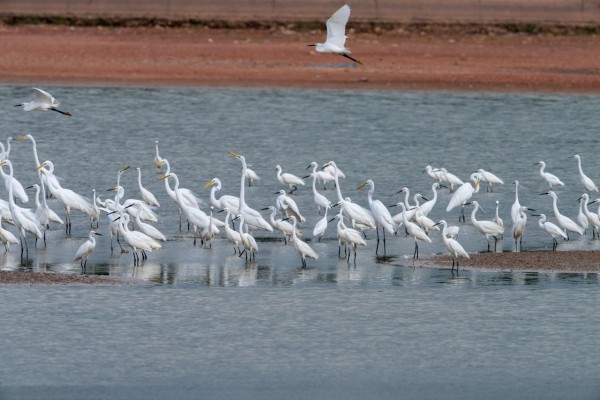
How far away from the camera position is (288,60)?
3484cm

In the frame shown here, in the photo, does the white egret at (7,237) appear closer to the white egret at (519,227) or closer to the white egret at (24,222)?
the white egret at (24,222)

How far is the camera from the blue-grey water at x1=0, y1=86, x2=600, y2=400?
11.9 meters

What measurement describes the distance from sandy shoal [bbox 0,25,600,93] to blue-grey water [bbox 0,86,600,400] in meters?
8.22

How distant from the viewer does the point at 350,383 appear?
38.7 feet

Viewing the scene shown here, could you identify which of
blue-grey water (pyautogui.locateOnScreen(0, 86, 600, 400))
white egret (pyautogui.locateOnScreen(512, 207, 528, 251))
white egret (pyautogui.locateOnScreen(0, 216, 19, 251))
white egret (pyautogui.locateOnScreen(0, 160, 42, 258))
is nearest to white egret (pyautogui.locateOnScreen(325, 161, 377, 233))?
blue-grey water (pyautogui.locateOnScreen(0, 86, 600, 400))

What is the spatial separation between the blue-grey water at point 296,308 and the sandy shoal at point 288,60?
8220mm

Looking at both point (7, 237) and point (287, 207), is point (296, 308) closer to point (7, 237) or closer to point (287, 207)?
point (287, 207)

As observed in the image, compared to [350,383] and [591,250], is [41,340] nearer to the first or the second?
[350,383]

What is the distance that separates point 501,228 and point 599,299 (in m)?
2.62

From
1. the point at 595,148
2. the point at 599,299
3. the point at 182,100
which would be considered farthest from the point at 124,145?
the point at 599,299

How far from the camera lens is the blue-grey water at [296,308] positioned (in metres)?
11.9

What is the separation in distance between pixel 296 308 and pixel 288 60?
21140 mm

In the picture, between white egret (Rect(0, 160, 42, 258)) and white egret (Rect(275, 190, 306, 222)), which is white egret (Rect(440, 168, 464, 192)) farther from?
white egret (Rect(0, 160, 42, 258))

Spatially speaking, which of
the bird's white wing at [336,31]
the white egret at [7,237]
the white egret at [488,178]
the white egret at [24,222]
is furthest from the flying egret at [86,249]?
the white egret at [488,178]
